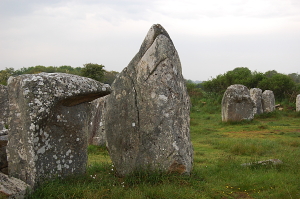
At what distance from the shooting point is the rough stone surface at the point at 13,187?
4.48 m

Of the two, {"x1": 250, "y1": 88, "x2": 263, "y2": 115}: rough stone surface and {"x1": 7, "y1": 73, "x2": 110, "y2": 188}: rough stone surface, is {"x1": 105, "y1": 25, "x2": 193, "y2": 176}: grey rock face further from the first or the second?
{"x1": 250, "y1": 88, "x2": 263, "y2": 115}: rough stone surface

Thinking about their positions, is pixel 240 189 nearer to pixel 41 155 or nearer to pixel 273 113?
pixel 41 155

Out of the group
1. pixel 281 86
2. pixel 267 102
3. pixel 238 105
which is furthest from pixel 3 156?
pixel 281 86

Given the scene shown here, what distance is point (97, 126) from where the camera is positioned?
455 inches

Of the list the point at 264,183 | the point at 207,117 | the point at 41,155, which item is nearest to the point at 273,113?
the point at 207,117

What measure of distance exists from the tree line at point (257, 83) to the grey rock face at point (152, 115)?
25460 millimetres

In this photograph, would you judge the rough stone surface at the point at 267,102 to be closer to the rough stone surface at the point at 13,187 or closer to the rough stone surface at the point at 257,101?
the rough stone surface at the point at 257,101

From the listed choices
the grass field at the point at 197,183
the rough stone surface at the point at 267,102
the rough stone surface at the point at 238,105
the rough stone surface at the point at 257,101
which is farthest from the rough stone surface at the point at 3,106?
the rough stone surface at the point at 267,102

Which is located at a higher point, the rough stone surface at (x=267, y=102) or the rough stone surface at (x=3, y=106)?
the rough stone surface at (x=3, y=106)

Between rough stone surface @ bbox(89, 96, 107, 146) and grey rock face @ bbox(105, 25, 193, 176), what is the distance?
4.70m

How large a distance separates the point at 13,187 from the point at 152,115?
2.72m

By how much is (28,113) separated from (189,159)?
3.11 metres

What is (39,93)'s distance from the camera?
16.5 feet

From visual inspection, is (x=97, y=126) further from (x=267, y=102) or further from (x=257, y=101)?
(x=267, y=102)
